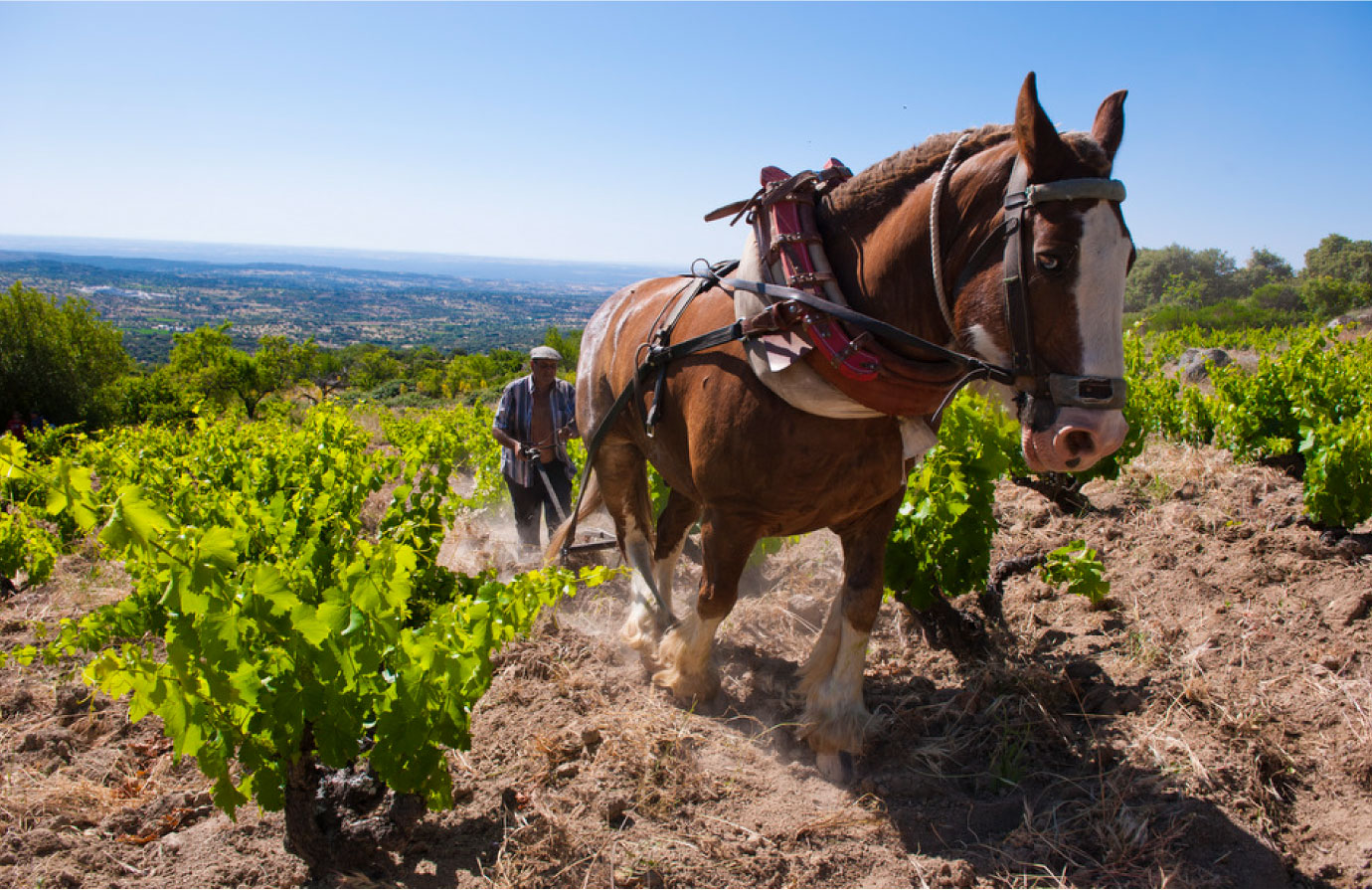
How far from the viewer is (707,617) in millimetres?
3045

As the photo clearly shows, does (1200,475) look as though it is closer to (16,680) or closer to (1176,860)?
(1176,860)

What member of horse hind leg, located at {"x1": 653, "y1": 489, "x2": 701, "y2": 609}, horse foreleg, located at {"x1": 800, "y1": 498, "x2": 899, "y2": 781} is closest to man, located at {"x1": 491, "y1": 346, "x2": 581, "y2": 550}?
horse hind leg, located at {"x1": 653, "y1": 489, "x2": 701, "y2": 609}

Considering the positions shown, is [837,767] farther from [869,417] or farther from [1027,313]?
[1027,313]

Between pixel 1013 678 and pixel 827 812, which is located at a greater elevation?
pixel 1013 678

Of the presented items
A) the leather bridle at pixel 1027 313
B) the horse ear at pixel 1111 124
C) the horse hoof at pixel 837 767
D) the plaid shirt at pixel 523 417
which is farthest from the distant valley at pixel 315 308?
the leather bridle at pixel 1027 313

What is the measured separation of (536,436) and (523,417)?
19 cm

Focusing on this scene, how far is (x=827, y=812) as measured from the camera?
2.50 metres

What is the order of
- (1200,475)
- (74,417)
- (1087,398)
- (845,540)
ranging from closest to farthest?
1. (1087,398)
2. (845,540)
3. (1200,475)
4. (74,417)

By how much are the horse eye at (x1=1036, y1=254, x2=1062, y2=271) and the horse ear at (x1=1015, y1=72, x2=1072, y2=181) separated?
190 mm

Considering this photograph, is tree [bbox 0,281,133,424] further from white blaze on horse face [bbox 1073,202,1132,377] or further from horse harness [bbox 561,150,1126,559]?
white blaze on horse face [bbox 1073,202,1132,377]

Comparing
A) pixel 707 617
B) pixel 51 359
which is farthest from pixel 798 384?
pixel 51 359

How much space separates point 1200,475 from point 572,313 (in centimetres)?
8556

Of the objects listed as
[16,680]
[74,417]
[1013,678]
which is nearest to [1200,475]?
[1013,678]

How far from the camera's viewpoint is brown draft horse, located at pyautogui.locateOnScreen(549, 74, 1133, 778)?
1786 millimetres
